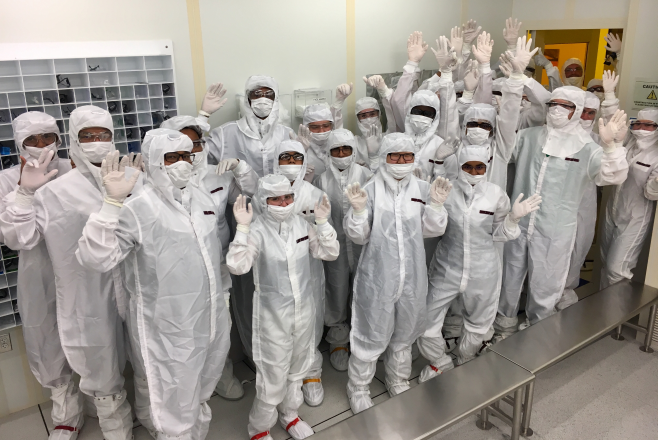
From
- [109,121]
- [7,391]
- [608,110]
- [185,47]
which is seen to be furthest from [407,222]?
[7,391]

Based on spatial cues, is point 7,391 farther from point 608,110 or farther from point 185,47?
point 608,110

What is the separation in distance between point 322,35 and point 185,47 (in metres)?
1.14

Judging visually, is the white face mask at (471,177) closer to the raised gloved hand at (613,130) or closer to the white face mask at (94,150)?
the raised gloved hand at (613,130)

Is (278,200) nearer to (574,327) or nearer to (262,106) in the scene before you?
(262,106)

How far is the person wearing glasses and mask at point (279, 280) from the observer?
2574mm

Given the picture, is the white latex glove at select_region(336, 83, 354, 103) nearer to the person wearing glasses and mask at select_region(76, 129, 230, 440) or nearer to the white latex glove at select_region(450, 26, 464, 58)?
the white latex glove at select_region(450, 26, 464, 58)

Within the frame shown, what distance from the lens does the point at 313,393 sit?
319 centimetres

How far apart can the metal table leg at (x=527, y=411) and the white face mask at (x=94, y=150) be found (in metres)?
2.60

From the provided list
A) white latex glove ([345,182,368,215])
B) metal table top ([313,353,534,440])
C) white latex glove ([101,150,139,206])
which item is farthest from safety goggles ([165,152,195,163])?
metal table top ([313,353,534,440])

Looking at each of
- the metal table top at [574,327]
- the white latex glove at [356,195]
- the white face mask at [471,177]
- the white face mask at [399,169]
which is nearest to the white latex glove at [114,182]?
the white latex glove at [356,195]

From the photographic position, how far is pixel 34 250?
263 cm

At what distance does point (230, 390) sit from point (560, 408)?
2093 millimetres

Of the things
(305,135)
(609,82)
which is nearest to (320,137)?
(305,135)

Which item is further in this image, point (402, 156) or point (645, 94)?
point (645, 94)
